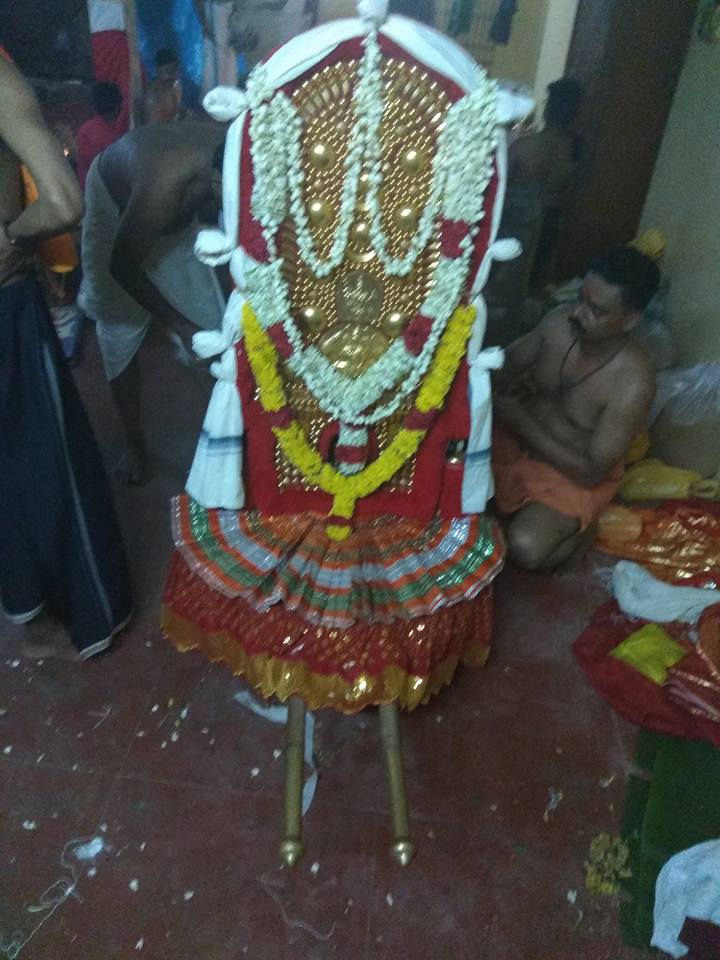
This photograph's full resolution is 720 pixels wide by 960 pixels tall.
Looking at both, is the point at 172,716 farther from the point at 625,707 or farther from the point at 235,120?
the point at 235,120

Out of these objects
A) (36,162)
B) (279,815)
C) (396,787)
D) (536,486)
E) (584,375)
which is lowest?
(279,815)

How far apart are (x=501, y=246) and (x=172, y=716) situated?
1.37 m

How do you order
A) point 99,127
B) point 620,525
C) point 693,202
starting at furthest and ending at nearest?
point 693,202 → point 620,525 → point 99,127

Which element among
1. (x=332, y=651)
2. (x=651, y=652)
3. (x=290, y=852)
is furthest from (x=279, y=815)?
(x=651, y=652)

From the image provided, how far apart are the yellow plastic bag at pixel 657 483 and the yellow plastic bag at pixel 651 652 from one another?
2.29 ft

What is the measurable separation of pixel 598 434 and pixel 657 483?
0.62 meters

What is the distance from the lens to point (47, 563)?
176 cm

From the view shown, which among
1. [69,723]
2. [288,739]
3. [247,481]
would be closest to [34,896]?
[69,723]

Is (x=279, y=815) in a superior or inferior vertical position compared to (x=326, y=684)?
inferior

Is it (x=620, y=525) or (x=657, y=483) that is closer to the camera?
(x=620, y=525)

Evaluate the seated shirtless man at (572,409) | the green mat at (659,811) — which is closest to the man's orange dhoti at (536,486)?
the seated shirtless man at (572,409)

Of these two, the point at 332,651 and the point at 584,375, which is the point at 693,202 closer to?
A: the point at 584,375

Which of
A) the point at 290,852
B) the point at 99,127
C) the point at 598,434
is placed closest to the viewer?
the point at 290,852

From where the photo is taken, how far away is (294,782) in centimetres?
158
